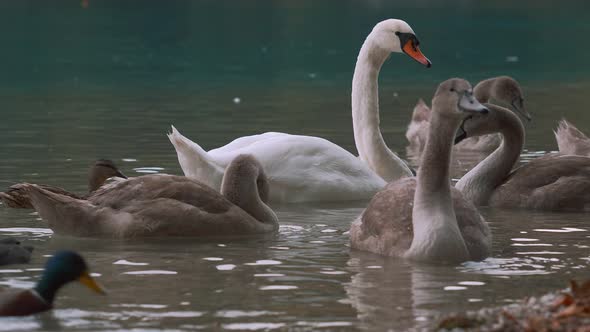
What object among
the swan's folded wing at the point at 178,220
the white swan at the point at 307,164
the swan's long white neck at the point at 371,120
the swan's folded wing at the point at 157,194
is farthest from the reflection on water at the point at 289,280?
the swan's long white neck at the point at 371,120

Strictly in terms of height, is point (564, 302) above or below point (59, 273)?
below

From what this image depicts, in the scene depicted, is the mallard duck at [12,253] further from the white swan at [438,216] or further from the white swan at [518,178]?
the white swan at [518,178]

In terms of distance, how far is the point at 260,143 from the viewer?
1404 cm

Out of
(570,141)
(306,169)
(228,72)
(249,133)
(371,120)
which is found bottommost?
(306,169)

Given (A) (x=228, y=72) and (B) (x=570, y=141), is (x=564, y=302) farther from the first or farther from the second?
(A) (x=228, y=72)

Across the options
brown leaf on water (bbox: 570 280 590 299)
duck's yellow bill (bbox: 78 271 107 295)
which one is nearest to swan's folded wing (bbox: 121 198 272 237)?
duck's yellow bill (bbox: 78 271 107 295)

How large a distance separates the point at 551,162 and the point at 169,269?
5.11 m

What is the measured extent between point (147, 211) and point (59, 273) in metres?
2.88

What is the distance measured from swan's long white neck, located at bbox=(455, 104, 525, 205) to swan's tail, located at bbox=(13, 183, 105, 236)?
13.7 ft

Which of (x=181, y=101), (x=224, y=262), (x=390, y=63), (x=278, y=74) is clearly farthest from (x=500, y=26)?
(x=224, y=262)

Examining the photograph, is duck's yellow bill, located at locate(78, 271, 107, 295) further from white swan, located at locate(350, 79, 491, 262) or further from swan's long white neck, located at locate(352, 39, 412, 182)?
swan's long white neck, located at locate(352, 39, 412, 182)

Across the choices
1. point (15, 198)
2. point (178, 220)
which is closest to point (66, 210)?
point (178, 220)

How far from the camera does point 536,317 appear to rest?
7.42 metres

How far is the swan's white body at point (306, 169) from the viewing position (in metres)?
13.8
